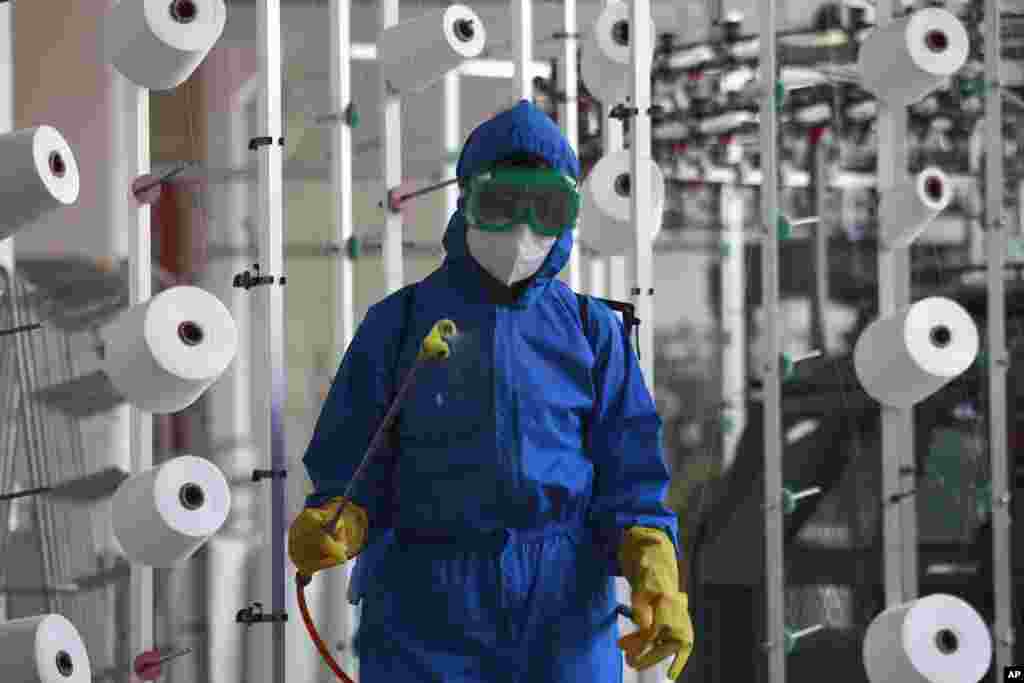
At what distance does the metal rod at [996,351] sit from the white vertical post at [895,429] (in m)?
0.34

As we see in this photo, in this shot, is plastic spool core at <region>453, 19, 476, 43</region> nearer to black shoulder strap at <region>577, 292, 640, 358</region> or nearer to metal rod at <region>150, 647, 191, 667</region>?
black shoulder strap at <region>577, 292, 640, 358</region>

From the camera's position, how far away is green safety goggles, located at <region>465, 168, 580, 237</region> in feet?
11.9

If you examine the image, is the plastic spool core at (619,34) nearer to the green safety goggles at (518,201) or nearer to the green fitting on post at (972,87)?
the green fitting on post at (972,87)

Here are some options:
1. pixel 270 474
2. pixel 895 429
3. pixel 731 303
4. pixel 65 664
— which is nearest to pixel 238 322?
pixel 731 303

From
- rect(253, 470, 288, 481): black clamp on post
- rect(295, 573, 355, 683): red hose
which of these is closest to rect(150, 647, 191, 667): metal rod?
rect(253, 470, 288, 481): black clamp on post

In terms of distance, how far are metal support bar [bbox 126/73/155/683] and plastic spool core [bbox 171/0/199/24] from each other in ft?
0.85

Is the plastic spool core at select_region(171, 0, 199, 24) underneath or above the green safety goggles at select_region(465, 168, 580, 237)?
above

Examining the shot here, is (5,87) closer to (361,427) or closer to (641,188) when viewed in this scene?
(361,427)

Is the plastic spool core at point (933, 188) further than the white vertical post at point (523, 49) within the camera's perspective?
Yes

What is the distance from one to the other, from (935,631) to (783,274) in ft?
23.1

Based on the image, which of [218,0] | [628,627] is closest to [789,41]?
[628,627]

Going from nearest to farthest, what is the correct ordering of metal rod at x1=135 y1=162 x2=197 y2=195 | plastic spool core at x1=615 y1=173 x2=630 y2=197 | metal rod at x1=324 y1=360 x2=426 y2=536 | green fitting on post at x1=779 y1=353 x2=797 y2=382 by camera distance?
metal rod at x1=324 y1=360 x2=426 y2=536
metal rod at x1=135 y1=162 x2=197 y2=195
plastic spool core at x1=615 y1=173 x2=630 y2=197
green fitting on post at x1=779 y1=353 x2=797 y2=382

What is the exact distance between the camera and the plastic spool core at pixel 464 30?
5.12 m

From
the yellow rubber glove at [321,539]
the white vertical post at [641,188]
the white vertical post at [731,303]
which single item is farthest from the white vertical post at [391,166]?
the white vertical post at [731,303]
